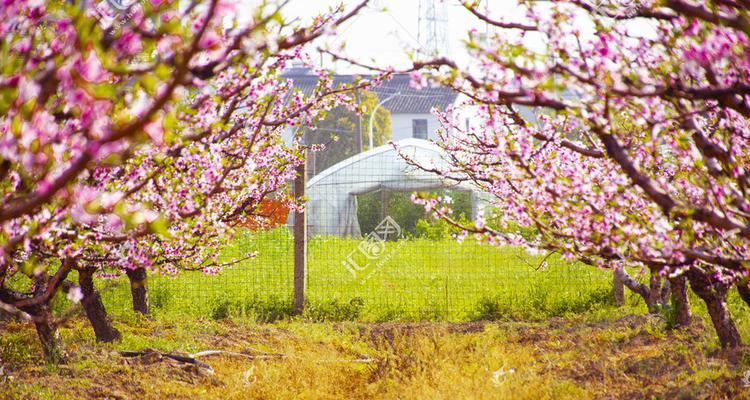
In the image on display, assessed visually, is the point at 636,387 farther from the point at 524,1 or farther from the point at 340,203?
the point at 340,203

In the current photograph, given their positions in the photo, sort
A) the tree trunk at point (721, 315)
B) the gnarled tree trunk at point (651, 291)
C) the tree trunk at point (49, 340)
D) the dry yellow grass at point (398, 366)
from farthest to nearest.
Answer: the gnarled tree trunk at point (651, 291)
the tree trunk at point (49, 340)
the tree trunk at point (721, 315)
the dry yellow grass at point (398, 366)

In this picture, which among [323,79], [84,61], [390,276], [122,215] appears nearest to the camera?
[84,61]

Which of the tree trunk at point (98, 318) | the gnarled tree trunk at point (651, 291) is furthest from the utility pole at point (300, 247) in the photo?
the gnarled tree trunk at point (651, 291)

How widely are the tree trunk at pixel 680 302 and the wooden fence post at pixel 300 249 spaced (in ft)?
16.7

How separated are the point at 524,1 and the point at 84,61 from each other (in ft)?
8.02

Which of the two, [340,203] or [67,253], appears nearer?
[67,253]

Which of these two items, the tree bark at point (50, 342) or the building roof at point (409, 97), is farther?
the building roof at point (409, 97)

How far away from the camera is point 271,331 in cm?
920

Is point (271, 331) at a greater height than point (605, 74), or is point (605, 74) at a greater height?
point (605, 74)

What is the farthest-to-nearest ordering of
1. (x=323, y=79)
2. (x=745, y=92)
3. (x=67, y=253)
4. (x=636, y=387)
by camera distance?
(x=636, y=387)
(x=323, y=79)
(x=67, y=253)
(x=745, y=92)

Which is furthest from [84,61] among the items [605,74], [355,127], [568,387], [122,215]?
[355,127]

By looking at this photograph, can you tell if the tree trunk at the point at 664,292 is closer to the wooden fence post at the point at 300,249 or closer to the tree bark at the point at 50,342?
the wooden fence post at the point at 300,249

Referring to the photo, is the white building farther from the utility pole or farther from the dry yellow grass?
the dry yellow grass

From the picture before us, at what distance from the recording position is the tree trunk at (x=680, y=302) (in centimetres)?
725
